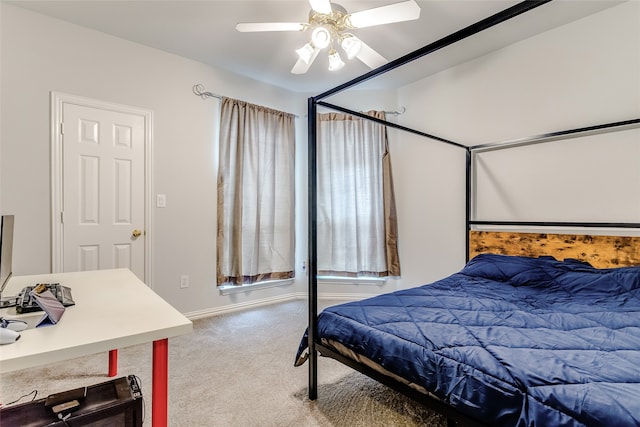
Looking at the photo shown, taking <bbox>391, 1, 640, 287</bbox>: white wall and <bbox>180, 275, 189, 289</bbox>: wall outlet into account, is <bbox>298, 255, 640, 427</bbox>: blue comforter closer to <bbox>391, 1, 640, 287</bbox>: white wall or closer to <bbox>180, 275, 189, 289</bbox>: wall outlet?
<bbox>391, 1, 640, 287</bbox>: white wall

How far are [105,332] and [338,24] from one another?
2.11m

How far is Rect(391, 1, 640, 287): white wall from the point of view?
7.70 feet

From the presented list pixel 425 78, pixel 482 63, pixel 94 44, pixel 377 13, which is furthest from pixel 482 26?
pixel 94 44

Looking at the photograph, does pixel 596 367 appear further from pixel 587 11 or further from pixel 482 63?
pixel 482 63

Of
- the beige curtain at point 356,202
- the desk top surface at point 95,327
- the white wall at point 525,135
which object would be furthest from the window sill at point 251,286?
the desk top surface at point 95,327

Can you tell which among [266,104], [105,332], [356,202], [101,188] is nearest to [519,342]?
[105,332]

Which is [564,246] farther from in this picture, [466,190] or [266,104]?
[266,104]

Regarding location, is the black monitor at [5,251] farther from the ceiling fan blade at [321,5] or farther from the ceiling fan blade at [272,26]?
the ceiling fan blade at [321,5]

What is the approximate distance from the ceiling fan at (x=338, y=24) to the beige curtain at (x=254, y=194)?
1328 millimetres

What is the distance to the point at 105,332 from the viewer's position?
3.26 ft

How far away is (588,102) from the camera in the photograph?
248 cm

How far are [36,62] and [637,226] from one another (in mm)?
4538

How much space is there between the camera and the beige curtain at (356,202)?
381 cm

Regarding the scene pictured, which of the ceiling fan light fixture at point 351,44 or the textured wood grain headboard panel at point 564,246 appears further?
the textured wood grain headboard panel at point 564,246
